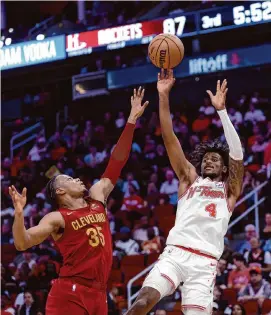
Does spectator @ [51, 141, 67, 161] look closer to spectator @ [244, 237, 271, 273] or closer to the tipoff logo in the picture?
the tipoff logo

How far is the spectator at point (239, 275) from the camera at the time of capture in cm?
1103

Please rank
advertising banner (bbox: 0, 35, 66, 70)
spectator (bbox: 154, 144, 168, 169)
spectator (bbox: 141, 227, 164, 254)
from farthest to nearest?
advertising banner (bbox: 0, 35, 66, 70) → spectator (bbox: 154, 144, 168, 169) → spectator (bbox: 141, 227, 164, 254)

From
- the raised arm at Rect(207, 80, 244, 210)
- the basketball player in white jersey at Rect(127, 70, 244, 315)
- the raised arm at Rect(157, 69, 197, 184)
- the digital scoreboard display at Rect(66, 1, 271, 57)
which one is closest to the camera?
the basketball player in white jersey at Rect(127, 70, 244, 315)

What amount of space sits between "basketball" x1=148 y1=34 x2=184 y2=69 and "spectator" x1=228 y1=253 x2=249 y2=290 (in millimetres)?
4537

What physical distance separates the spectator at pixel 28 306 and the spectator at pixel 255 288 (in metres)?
3.31

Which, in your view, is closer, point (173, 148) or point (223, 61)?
point (173, 148)

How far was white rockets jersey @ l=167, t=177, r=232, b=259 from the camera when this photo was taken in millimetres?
6785

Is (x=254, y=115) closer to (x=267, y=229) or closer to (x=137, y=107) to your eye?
(x=267, y=229)

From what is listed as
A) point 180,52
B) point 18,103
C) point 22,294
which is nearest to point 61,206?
point 180,52

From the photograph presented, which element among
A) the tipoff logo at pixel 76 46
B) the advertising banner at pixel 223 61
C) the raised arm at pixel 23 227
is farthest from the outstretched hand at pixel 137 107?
the tipoff logo at pixel 76 46

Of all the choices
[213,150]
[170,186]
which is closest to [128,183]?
[170,186]

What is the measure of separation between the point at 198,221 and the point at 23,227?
1.59m

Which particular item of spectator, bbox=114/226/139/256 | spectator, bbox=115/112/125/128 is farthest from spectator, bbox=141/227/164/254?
spectator, bbox=115/112/125/128

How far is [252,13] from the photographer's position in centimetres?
1569
